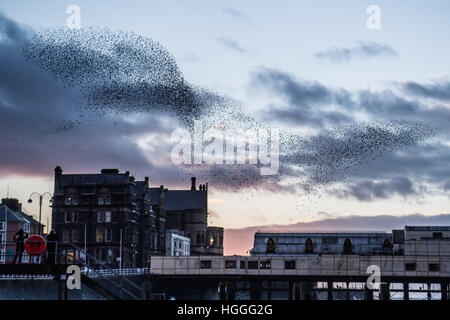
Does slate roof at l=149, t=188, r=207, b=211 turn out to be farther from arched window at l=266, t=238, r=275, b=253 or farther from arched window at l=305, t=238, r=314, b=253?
arched window at l=305, t=238, r=314, b=253

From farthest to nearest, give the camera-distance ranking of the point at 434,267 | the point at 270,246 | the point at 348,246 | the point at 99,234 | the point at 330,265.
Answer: the point at 99,234 < the point at 270,246 < the point at 348,246 < the point at 330,265 < the point at 434,267

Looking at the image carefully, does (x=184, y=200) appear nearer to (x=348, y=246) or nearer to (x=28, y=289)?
(x=348, y=246)

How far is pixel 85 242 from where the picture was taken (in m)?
129

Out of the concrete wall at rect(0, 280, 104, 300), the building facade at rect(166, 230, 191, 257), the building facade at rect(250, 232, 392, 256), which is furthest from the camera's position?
the building facade at rect(166, 230, 191, 257)

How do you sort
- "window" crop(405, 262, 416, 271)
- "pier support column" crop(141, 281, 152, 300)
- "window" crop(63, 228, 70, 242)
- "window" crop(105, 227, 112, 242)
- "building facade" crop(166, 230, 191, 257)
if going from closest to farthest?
"pier support column" crop(141, 281, 152, 300) < "window" crop(405, 262, 416, 271) < "window" crop(105, 227, 112, 242) < "window" crop(63, 228, 70, 242) < "building facade" crop(166, 230, 191, 257)

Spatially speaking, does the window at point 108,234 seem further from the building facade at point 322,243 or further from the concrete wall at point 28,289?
the concrete wall at point 28,289

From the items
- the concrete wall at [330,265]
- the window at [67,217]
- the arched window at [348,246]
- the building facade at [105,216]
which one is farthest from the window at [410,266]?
the window at [67,217]

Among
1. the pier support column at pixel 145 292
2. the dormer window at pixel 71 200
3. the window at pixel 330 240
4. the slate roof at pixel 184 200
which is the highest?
the slate roof at pixel 184 200

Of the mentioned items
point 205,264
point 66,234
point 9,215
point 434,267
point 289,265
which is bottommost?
point 434,267

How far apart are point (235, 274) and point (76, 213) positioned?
36.4 metres

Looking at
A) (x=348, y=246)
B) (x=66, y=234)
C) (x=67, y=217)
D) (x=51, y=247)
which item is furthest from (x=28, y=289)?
(x=348, y=246)

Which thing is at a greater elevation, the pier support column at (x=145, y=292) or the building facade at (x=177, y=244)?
the building facade at (x=177, y=244)

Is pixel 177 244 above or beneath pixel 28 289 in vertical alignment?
above

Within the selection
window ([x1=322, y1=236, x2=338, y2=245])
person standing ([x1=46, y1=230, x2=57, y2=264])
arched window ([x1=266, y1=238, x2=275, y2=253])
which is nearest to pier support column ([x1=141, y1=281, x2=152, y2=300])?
arched window ([x1=266, y1=238, x2=275, y2=253])
